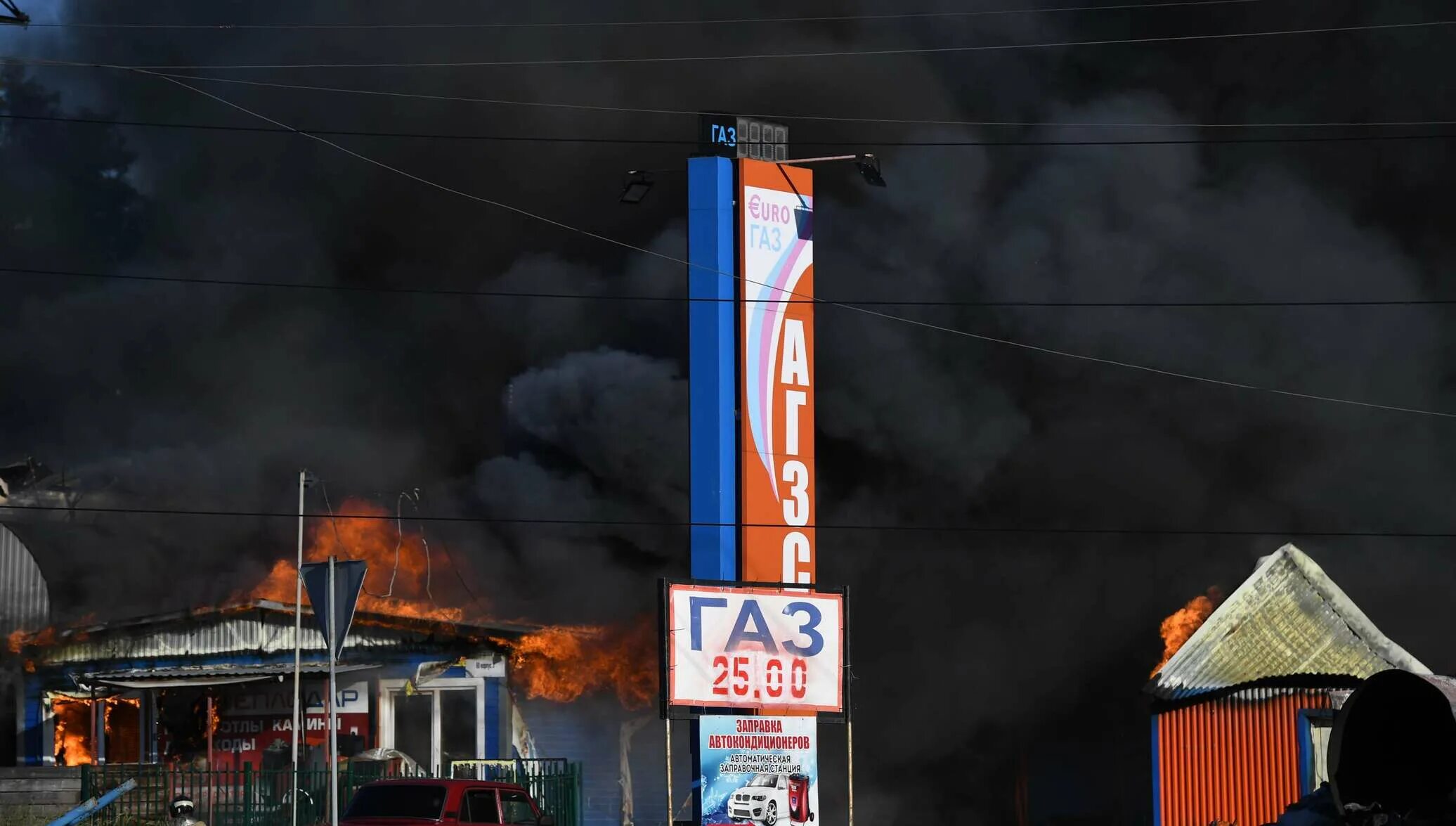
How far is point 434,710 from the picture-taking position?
3706 cm

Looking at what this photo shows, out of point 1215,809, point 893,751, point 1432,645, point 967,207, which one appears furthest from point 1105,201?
point 1215,809

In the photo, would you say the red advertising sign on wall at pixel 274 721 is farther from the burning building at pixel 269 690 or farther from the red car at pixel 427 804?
the red car at pixel 427 804

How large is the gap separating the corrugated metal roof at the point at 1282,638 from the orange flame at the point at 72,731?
75.2 feet

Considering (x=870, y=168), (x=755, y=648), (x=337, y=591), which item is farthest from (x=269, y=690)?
(x=337, y=591)

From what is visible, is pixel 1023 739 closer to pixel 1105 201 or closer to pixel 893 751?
pixel 893 751

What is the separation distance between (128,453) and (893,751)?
83.9 ft

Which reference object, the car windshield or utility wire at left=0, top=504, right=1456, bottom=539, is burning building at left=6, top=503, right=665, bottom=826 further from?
the car windshield

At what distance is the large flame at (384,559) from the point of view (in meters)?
45.4

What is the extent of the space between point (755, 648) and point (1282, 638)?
39.9 feet

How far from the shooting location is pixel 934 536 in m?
50.7

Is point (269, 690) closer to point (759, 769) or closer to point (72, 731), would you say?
point (72, 731)

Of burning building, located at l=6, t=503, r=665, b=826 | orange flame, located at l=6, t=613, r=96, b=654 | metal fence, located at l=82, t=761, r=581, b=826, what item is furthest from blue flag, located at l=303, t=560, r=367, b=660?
orange flame, located at l=6, t=613, r=96, b=654

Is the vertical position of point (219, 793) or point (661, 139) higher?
point (661, 139)

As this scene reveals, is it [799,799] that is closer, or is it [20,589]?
[799,799]
